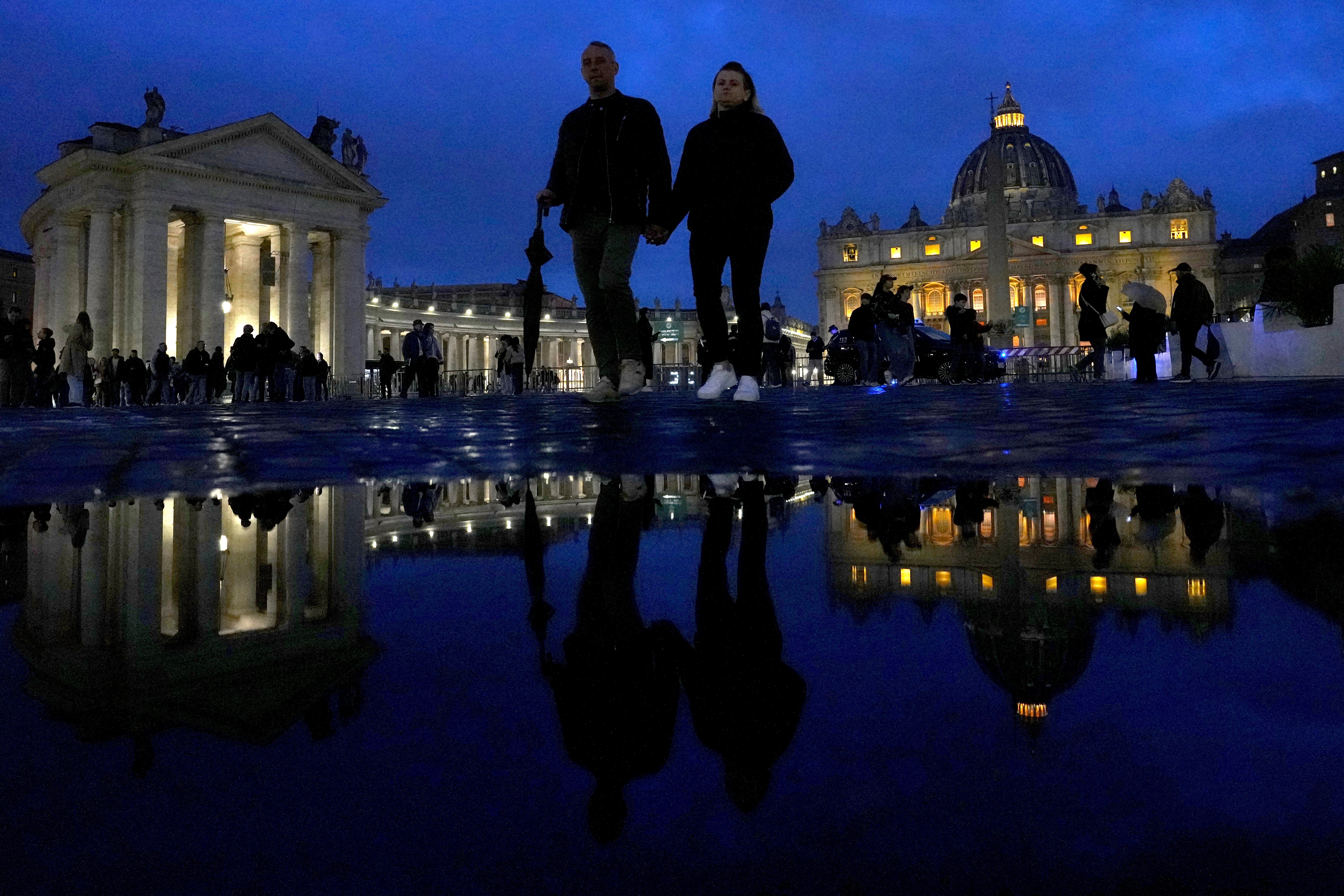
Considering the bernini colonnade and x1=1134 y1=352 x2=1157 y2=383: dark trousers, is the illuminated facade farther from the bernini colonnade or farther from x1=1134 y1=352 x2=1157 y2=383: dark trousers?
x1=1134 y1=352 x2=1157 y2=383: dark trousers

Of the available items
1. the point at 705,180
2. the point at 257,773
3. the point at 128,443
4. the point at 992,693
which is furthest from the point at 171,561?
the point at 705,180

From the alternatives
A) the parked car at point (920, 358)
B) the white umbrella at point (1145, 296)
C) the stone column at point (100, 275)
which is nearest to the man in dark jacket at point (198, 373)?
the stone column at point (100, 275)

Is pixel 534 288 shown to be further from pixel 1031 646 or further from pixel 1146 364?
pixel 1146 364

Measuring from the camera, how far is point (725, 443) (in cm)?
455

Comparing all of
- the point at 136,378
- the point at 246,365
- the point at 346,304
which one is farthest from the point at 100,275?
the point at 246,365

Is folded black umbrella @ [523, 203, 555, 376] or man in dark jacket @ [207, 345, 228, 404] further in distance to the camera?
man in dark jacket @ [207, 345, 228, 404]

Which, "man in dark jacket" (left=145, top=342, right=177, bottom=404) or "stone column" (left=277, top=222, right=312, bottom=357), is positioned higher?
"stone column" (left=277, top=222, right=312, bottom=357)

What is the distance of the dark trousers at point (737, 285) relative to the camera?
6.17m

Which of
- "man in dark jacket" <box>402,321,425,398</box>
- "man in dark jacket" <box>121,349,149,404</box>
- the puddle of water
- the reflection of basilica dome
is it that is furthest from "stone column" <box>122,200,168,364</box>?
the reflection of basilica dome

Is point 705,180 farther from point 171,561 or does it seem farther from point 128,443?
point 171,561

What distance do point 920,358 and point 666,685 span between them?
18947 mm

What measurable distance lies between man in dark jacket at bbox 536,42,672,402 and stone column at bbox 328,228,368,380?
3380 centimetres

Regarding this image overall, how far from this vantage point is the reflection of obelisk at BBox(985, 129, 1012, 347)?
43.6 meters

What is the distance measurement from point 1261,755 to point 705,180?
559cm
